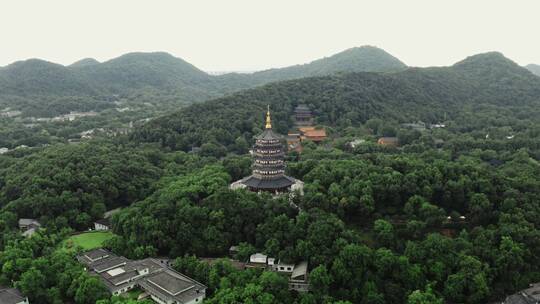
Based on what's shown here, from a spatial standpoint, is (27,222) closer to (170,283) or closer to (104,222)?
(104,222)

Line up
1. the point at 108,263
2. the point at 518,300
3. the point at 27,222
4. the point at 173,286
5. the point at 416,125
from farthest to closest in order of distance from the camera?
1. the point at 416,125
2. the point at 27,222
3. the point at 108,263
4. the point at 518,300
5. the point at 173,286

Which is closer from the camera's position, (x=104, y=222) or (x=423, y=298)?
(x=423, y=298)

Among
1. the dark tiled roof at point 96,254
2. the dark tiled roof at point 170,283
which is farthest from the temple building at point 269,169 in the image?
the dark tiled roof at point 96,254

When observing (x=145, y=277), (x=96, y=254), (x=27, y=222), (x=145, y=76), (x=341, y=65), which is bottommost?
(x=145, y=277)

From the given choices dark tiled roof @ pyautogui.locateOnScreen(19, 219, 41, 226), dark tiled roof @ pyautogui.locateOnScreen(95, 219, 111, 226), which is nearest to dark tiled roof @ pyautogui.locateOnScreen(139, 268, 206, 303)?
dark tiled roof @ pyautogui.locateOnScreen(95, 219, 111, 226)

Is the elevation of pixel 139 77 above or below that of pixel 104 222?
above

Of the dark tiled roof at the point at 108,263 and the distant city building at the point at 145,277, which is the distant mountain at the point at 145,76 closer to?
the distant city building at the point at 145,277

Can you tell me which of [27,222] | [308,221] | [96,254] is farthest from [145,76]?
[308,221]

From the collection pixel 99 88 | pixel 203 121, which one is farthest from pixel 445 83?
pixel 99 88
